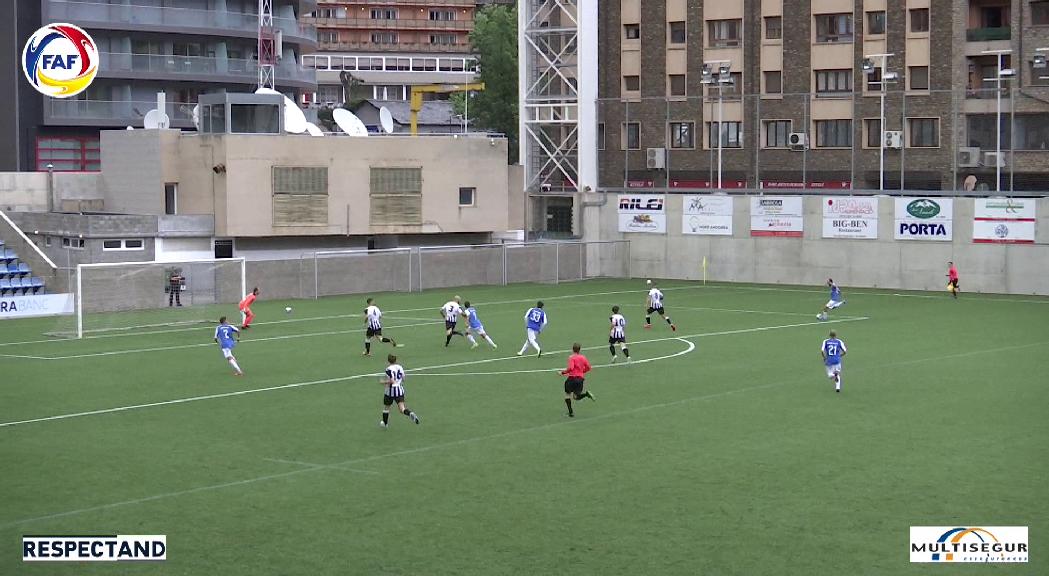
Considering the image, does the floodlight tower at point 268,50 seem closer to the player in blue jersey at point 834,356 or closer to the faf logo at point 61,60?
the faf logo at point 61,60

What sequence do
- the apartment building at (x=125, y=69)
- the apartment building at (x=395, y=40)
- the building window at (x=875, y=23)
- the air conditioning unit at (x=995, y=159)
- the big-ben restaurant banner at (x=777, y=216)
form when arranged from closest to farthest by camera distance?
the air conditioning unit at (x=995, y=159) < the big-ben restaurant banner at (x=777, y=216) < the building window at (x=875, y=23) < the apartment building at (x=125, y=69) < the apartment building at (x=395, y=40)

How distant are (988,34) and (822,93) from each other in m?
9.58

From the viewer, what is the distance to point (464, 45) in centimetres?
16162

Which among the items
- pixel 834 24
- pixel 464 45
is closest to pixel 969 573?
pixel 834 24

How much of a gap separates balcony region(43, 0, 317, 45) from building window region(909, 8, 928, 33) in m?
41.0

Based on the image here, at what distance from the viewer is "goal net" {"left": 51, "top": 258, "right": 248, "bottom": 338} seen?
48562mm

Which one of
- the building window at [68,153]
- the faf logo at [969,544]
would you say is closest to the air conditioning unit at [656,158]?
the building window at [68,153]

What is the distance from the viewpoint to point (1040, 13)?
74.1 metres

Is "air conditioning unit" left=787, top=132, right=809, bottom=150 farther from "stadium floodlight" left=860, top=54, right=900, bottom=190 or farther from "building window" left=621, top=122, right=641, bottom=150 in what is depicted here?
"building window" left=621, top=122, right=641, bottom=150

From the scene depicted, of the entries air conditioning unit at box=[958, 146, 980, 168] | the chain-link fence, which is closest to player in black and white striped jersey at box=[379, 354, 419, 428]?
the chain-link fence

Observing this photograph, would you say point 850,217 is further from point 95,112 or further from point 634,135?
point 95,112

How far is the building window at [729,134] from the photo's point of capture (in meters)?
78.2

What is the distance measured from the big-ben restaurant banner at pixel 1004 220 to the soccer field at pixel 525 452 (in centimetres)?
1508

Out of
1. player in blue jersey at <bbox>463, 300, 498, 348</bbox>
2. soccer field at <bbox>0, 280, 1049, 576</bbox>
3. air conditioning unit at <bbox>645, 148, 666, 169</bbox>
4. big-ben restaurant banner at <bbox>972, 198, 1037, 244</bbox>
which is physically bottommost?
soccer field at <bbox>0, 280, 1049, 576</bbox>
